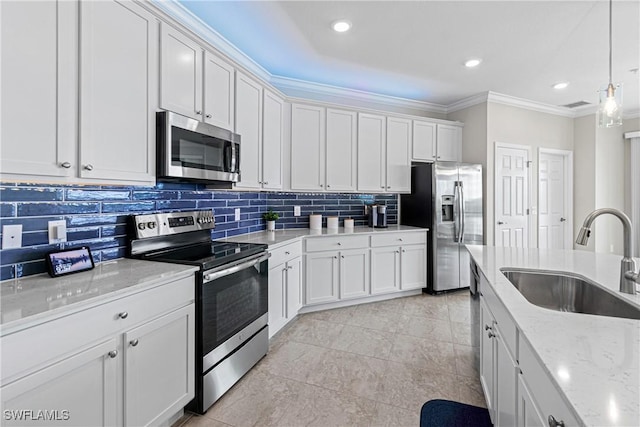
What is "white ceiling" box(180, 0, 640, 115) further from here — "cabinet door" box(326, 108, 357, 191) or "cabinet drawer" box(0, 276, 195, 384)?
"cabinet drawer" box(0, 276, 195, 384)

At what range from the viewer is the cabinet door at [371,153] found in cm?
412

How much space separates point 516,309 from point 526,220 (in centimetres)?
438

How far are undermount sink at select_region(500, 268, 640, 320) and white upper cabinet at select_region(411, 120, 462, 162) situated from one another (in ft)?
9.21

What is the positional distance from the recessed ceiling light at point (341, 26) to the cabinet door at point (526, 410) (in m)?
2.80

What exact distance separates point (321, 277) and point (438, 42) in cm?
271

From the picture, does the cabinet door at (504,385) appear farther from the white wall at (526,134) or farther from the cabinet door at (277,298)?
the white wall at (526,134)

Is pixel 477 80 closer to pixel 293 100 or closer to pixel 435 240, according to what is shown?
pixel 435 240

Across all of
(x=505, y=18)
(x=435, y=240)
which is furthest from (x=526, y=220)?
(x=505, y=18)

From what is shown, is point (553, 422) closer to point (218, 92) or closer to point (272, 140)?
point (218, 92)

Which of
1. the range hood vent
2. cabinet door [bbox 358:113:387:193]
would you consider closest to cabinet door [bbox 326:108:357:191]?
cabinet door [bbox 358:113:387:193]

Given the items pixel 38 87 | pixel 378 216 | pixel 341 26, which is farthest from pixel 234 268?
pixel 378 216

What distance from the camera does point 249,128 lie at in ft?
9.76

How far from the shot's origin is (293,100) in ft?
12.1

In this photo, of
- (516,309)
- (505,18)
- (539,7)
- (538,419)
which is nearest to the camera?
(538,419)
